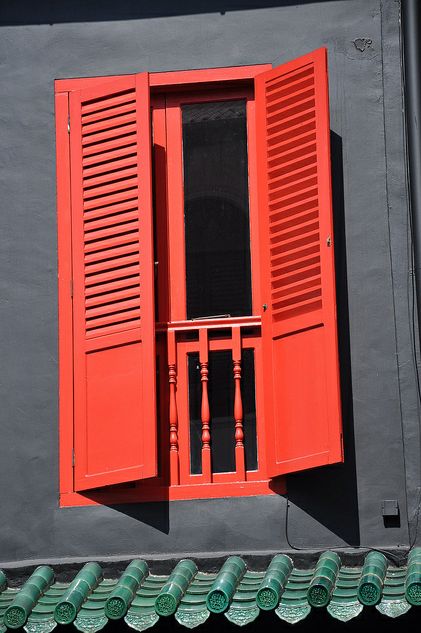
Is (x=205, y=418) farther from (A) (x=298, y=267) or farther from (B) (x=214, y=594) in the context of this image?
(B) (x=214, y=594)

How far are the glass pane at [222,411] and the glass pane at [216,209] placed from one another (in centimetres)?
34

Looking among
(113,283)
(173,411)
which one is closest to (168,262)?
(113,283)

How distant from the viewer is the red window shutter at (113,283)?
8594mm

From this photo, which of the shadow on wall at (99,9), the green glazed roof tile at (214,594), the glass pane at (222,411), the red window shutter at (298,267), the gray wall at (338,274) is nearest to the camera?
the green glazed roof tile at (214,594)

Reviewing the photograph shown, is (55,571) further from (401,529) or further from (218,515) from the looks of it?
(401,529)

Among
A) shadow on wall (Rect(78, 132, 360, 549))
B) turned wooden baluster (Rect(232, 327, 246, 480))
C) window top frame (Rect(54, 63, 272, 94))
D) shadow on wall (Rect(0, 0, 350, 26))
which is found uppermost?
shadow on wall (Rect(0, 0, 350, 26))

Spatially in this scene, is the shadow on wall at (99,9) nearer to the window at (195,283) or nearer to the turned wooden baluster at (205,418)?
the window at (195,283)

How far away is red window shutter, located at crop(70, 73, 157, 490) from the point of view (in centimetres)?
859

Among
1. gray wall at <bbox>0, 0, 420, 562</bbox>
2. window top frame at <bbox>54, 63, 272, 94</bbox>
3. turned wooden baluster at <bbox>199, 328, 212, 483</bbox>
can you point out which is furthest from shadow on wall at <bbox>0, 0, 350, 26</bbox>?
turned wooden baluster at <bbox>199, 328, 212, 483</bbox>

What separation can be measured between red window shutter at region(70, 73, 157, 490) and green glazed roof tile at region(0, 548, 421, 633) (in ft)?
2.22

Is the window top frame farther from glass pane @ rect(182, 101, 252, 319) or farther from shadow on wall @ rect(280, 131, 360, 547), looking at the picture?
shadow on wall @ rect(280, 131, 360, 547)

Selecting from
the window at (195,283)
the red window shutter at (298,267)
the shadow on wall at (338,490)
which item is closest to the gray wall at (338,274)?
the shadow on wall at (338,490)

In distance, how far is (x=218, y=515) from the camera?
8547mm

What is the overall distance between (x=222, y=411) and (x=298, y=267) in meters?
0.97
